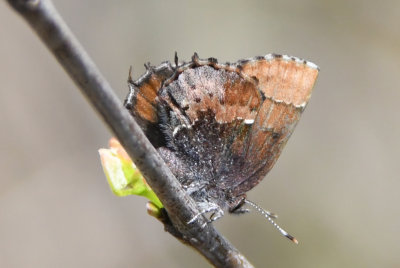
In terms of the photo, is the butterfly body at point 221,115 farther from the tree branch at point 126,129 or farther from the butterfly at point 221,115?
the tree branch at point 126,129

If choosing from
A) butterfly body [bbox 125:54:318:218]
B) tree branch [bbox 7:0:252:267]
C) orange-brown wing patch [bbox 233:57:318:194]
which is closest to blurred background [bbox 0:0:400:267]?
butterfly body [bbox 125:54:318:218]

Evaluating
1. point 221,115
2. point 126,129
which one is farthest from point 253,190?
point 126,129

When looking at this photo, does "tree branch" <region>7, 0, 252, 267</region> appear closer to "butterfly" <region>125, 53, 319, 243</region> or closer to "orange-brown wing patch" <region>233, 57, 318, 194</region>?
"butterfly" <region>125, 53, 319, 243</region>

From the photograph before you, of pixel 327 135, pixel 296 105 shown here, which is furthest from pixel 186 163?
pixel 327 135

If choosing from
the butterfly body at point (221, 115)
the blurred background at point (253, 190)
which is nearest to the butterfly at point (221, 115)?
the butterfly body at point (221, 115)

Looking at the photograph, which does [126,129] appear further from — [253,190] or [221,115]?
[253,190]
